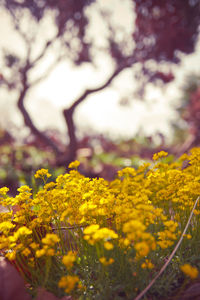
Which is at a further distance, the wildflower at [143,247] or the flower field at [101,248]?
the flower field at [101,248]

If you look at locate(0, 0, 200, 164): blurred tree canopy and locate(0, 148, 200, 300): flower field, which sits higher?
locate(0, 0, 200, 164): blurred tree canopy

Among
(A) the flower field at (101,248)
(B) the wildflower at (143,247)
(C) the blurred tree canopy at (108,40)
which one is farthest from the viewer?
(C) the blurred tree canopy at (108,40)

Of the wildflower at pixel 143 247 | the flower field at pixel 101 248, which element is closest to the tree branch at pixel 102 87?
the flower field at pixel 101 248

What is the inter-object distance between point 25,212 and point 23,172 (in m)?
7.05

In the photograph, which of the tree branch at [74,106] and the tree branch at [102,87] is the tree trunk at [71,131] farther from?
the tree branch at [102,87]

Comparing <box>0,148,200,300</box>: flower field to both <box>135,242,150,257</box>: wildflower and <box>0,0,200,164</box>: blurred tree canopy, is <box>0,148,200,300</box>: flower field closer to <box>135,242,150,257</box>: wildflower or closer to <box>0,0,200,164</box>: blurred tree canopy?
<box>135,242,150,257</box>: wildflower

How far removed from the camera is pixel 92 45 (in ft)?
29.0

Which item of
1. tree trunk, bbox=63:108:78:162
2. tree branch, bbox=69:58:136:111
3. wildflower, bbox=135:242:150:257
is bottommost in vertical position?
wildflower, bbox=135:242:150:257

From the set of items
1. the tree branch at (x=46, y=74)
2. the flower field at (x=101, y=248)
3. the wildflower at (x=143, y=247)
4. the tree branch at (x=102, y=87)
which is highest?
the tree branch at (x=46, y=74)

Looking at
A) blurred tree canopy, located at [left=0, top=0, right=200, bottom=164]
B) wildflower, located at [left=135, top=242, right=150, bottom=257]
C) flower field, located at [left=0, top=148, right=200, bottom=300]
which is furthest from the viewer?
blurred tree canopy, located at [left=0, top=0, right=200, bottom=164]

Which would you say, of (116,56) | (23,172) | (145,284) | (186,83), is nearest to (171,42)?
(116,56)

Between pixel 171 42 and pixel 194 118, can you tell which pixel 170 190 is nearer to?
pixel 171 42

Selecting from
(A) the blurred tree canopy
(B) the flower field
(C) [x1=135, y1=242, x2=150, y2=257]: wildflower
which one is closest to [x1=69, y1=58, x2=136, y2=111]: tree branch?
(A) the blurred tree canopy

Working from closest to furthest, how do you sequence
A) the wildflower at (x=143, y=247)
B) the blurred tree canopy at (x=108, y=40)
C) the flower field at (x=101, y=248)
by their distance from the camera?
1. the wildflower at (x=143, y=247)
2. the flower field at (x=101, y=248)
3. the blurred tree canopy at (x=108, y=40)
